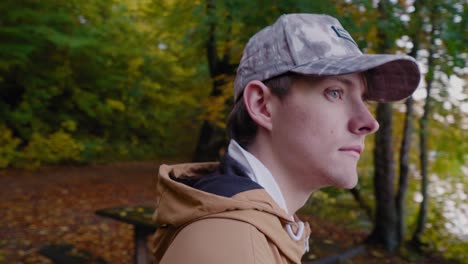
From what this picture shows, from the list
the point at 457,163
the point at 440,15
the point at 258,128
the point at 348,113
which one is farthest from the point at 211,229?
the point at 457,163

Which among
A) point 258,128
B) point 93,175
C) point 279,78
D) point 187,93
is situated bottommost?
point 93,175

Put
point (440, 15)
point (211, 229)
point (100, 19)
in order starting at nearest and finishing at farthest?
point (211, 229) → point (440, 15) → point (100, 19)

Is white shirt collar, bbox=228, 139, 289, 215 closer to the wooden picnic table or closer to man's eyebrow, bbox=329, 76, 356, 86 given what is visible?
man's eyebrow, bbox=329, 76, 356, 86

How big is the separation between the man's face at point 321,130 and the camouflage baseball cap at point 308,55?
0.17ft

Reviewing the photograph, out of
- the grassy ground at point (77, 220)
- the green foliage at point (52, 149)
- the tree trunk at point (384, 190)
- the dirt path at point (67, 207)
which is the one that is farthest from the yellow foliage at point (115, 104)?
the tree trunk at point (384, 190)

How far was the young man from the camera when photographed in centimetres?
108

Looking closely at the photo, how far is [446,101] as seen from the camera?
5094 mm

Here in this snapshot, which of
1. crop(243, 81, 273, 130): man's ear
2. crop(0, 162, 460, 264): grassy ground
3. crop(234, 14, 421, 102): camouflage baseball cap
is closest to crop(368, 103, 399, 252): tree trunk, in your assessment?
crop(0, 162, 460, 264): grassy ground

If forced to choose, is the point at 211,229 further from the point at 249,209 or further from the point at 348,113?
the point at 348,113

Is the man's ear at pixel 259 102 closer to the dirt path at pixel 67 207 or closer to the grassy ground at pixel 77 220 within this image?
the grassy ground at pixel 77 220

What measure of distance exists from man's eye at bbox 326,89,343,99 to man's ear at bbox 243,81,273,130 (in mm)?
169

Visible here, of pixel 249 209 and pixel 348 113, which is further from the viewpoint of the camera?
pixel 348 113

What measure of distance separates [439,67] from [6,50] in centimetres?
898

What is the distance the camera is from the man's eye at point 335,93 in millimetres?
1181
